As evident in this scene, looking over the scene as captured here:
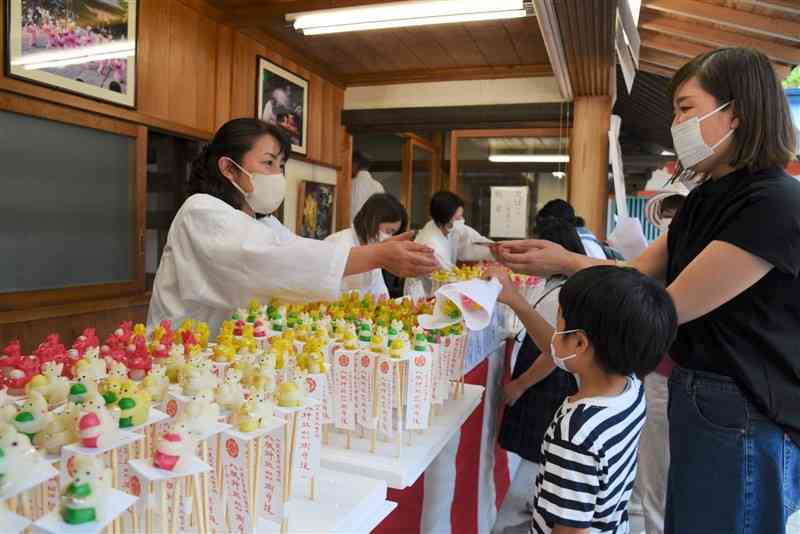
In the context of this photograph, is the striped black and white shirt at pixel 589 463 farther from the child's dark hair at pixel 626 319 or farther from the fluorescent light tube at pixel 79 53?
the fluorescent light tube at pixel 79 53

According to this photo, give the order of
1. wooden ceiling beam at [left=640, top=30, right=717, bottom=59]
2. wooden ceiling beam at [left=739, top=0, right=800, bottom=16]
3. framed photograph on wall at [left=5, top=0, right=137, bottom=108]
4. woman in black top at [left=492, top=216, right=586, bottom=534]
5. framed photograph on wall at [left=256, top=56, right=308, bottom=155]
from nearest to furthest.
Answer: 1. woman in black top at [left=492, top=216, right=586, bottom=534]
2. framed photograph on wall at [left=5, top=0, right=137, bottom=108]
3. wooden ceiling beam at [left=739, top=0, right=800, bottom=16]
4. wooden ceiling beam at [left=640, top=30, right=717, bottom=59]
5. framed photograph on wall at [left=256, top=56, right=308, bottom=155]

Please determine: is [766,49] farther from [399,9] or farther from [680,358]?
[680,358]

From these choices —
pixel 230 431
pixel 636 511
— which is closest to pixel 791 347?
pixel 230 431

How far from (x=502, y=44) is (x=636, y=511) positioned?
353cm

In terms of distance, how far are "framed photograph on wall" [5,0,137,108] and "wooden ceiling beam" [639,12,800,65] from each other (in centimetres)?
315

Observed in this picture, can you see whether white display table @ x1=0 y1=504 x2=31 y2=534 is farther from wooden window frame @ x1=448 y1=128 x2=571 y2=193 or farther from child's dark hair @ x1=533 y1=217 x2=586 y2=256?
wooden window frame @ x1=448 y1=128 x2=571 y2=193

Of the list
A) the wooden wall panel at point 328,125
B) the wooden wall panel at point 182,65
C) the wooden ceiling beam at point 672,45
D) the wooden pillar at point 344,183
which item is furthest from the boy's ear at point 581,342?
the wooden pillar at point 344,183

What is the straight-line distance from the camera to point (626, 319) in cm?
117

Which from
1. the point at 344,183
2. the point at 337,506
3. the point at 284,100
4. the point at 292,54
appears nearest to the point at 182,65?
the point at 284,100

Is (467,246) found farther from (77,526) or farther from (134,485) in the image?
(77,526)

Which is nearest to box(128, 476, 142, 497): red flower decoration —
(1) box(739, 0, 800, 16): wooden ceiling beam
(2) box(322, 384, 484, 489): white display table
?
(2) box(322, 384, 484, 489): white display table

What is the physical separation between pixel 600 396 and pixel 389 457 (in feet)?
1.60

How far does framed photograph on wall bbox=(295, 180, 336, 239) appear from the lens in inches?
207

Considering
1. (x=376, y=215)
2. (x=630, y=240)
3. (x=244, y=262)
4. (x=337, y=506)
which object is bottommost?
(x=337, y=506)
